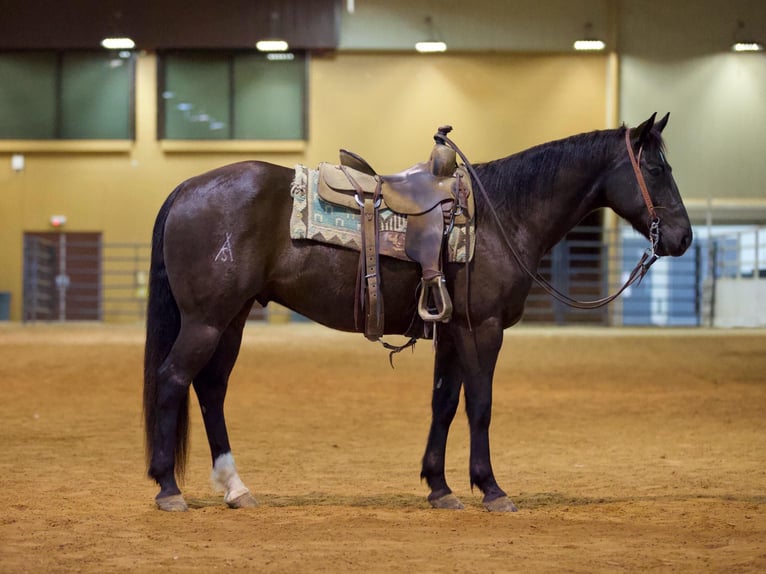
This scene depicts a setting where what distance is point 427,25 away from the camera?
82.3 ft

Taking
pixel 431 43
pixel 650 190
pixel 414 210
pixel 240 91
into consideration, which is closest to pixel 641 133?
pixel 650 190

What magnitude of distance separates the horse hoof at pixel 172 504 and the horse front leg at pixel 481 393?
5.01 ft

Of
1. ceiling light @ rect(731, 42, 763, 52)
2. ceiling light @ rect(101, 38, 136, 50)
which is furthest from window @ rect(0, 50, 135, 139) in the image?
ceiling light @ rect(731, 42, 763, 52)

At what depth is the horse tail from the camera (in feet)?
18.4

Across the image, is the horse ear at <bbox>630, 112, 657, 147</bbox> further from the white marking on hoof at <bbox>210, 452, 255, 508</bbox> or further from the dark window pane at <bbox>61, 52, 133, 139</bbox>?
the dark window pane at <bbox>61, 52, 133, 139</bbox>

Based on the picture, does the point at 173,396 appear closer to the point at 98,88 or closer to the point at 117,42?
the point at 117,42

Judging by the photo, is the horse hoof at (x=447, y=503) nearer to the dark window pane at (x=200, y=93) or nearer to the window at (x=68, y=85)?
the dark window pane at (x=200, y=93)

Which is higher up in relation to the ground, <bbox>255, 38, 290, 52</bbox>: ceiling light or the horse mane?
<bbox>255, 38, 290, 52</bbox>: ceiling light

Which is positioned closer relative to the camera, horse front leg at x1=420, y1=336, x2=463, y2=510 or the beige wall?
horse front leg at x1=420, y1=336, x2=463, y2=510

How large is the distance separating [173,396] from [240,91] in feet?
68.6

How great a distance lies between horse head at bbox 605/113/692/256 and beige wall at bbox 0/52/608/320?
19671mm

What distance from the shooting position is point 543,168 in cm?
588

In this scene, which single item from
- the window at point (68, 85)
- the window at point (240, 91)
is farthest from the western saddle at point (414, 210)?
the window at point (68, 85)

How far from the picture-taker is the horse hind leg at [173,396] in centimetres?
548
